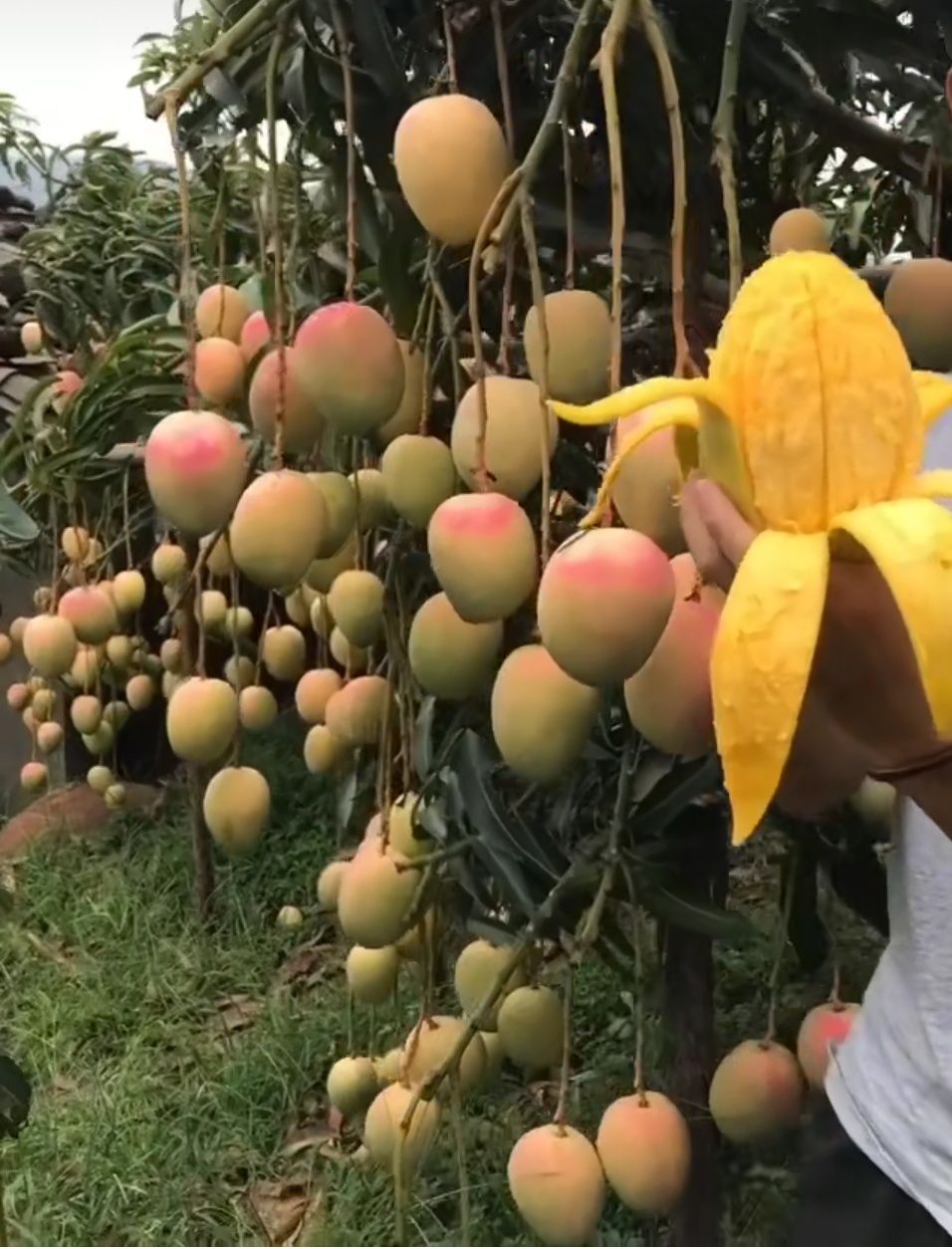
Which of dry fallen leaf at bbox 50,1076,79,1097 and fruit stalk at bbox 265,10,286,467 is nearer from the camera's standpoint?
fruit stalk at bbox 265,10,286,467

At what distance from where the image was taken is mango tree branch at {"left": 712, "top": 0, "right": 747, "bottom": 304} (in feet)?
1.51

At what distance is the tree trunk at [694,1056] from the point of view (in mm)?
834

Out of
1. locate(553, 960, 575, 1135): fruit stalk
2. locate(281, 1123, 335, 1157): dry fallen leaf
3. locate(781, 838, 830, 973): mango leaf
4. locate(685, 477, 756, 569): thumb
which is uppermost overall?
locate(685, 477, 756, 569): thumb

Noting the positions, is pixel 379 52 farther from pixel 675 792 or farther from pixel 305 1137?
pixel 305 1137

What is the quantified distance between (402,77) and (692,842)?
0.39 m

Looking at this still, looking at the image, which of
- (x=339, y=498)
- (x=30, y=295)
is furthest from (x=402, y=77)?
(x=30, y=295)

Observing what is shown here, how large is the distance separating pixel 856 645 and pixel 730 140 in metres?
0.21

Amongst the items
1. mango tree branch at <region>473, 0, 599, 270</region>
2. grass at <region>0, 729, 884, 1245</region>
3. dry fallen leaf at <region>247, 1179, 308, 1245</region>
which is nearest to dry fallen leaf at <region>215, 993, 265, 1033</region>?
grass at <region>0, 729, 884, 1245</region>

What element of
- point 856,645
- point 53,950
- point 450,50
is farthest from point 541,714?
point 53,950

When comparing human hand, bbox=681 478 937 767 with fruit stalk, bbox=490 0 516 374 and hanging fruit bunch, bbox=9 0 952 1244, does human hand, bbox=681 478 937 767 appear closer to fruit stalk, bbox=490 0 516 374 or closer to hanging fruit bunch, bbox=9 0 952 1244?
hanging fruit bunch, bbox=9 0 952 1244

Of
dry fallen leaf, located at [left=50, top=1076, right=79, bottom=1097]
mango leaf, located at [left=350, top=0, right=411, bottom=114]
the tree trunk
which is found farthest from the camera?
dry fallen leaf, located at [left=50, top=1076, right=79, bottom=1097]

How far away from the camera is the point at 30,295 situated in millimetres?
1936

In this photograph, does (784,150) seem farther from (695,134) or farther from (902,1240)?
(902,1240)

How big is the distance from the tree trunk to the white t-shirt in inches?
10.5
